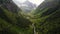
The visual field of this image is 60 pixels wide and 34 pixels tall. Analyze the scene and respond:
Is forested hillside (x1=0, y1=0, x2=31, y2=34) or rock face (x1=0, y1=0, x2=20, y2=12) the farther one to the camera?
rock face (x1=0, y1=0, x2=20, y2=12)

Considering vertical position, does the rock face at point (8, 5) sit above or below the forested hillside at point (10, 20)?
above

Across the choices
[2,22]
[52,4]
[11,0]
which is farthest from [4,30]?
[52,4]

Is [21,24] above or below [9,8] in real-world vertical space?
below

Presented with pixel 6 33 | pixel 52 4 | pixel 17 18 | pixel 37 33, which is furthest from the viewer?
pixel 52 4

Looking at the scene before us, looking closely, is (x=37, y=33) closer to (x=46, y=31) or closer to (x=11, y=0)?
(x=46, y=31)

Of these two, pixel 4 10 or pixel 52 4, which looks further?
pixel 52 4

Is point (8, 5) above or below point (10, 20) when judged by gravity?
above

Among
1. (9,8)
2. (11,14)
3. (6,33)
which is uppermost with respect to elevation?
(9,8)

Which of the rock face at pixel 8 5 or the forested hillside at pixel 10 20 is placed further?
the rock face at pixel 8 5

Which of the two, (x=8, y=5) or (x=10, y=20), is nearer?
(x=10, y=20)

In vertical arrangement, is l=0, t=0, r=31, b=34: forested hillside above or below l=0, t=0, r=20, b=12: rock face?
below

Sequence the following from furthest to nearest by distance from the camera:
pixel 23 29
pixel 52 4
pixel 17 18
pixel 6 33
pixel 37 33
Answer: pixel 52 4 → pixel 17 18 → pixel 23 29 → pixel 37 33 → pixel 6 33
